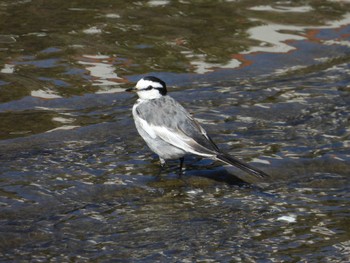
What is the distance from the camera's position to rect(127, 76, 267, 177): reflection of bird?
30.1 feet

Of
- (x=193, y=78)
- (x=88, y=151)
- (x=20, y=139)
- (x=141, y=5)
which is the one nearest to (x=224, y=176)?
(x=88, y=151)

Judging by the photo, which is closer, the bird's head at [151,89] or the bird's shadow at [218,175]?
the bird's shadow at [218,175]

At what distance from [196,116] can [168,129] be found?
220cm

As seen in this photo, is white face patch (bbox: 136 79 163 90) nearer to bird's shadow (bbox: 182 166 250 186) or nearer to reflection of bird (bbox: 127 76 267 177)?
reflection of bird (bbox: 127 76 267 177)

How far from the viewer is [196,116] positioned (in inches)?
456

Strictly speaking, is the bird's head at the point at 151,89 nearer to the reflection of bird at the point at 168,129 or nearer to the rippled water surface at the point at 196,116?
the reflection of bird at the point at 168,129

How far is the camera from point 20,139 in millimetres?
10484

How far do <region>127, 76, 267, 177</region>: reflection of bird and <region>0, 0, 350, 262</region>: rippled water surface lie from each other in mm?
392

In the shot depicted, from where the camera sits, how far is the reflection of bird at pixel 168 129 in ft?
30.1

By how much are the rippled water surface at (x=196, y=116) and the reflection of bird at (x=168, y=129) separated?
1.29 feet

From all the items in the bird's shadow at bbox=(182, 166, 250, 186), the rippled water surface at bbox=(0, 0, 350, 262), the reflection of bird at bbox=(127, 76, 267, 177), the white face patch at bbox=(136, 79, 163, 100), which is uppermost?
the white face patch at bbox=(136, 79, 163, 100)

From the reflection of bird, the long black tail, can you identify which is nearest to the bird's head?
the reflection of bird

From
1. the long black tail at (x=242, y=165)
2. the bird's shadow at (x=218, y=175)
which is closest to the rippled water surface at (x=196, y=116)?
the bird's shadow at (x=218, y=175)

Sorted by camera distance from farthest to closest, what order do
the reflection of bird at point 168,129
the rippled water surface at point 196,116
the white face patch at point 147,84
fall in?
the white face patch at point 147,84
the reflection of bird at point 168,129
the rippled water surface at point 196,116
